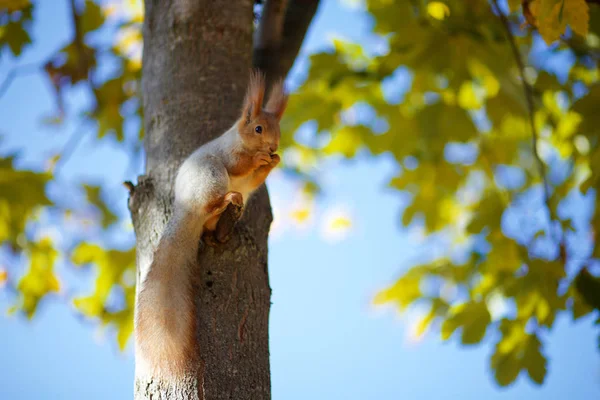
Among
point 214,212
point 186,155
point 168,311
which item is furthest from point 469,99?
point 168,311

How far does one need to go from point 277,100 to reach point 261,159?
38 cm

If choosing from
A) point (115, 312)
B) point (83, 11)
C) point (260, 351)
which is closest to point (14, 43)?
point (83, 11)

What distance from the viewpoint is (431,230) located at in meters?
4.27

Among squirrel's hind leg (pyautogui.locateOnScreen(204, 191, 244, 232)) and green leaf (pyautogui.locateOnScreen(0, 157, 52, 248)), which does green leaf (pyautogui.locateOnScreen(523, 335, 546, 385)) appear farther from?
green leaf (pyautogui.locateOnScreen(0, 157, 52, 248))

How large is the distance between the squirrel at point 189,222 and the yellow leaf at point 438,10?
3.13ft

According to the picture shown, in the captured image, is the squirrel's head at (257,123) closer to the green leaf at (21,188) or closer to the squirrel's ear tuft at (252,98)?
the squirrel's ear tuft at (252,98)

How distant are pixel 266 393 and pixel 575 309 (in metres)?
1.84

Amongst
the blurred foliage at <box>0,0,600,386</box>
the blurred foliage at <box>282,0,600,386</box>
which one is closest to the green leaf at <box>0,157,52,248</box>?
the blurred foliage at <box>0,0,600,386</box>

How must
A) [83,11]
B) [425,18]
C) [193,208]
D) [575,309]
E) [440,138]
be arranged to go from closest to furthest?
[193,208] → [575,309] → [425,18] → [440,138] → [83,11]

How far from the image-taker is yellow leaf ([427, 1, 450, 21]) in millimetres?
2799

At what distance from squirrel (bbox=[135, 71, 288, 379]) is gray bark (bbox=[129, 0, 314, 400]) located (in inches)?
1.6

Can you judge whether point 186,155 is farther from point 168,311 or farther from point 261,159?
point 168,311

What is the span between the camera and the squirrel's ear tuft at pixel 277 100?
2.63 m

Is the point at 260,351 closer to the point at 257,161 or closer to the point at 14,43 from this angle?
the point at 257,161
